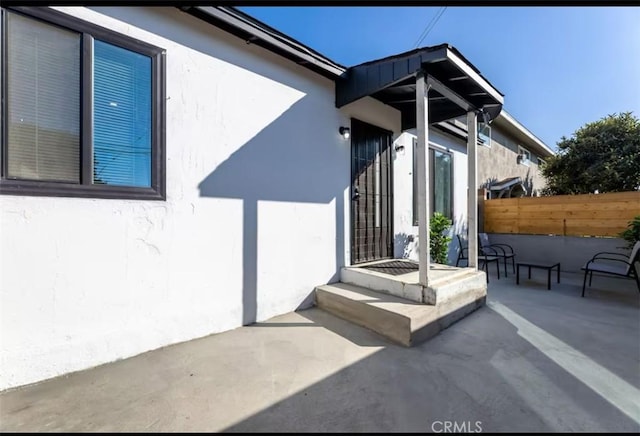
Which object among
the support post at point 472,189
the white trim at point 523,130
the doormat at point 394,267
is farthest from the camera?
the white trim at point 523,130

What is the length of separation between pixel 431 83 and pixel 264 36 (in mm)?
2018

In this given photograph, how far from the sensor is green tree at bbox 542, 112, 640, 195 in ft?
27.2

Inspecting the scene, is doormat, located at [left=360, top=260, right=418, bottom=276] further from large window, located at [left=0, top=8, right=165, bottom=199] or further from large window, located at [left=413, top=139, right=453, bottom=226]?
large window, located at [left=0, top=8, right=165, bottom=199]

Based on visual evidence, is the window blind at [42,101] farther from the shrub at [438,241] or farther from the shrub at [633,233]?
the shrub at [633,233]

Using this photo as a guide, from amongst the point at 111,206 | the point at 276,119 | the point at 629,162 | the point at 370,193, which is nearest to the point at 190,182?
the point at 111,206

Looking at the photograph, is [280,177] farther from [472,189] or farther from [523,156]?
[523,156]

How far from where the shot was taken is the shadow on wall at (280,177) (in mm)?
3170

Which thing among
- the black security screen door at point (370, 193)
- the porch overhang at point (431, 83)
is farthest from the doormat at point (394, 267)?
the porch overhang at point (431, 83)

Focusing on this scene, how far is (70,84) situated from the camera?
2270 mm

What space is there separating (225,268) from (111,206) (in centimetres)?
118

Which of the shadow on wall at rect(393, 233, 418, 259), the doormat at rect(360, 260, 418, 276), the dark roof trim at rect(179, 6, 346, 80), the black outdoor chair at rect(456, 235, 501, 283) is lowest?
the black outdoor chair at rect(456, 235, 501, 283)

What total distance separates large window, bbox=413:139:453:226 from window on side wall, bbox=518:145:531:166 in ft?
25.6

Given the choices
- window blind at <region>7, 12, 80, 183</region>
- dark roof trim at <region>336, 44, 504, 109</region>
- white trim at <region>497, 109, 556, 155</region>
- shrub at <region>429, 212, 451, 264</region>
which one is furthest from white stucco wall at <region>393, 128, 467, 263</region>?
white trim at <region>497, 109, 556, 155</region>
